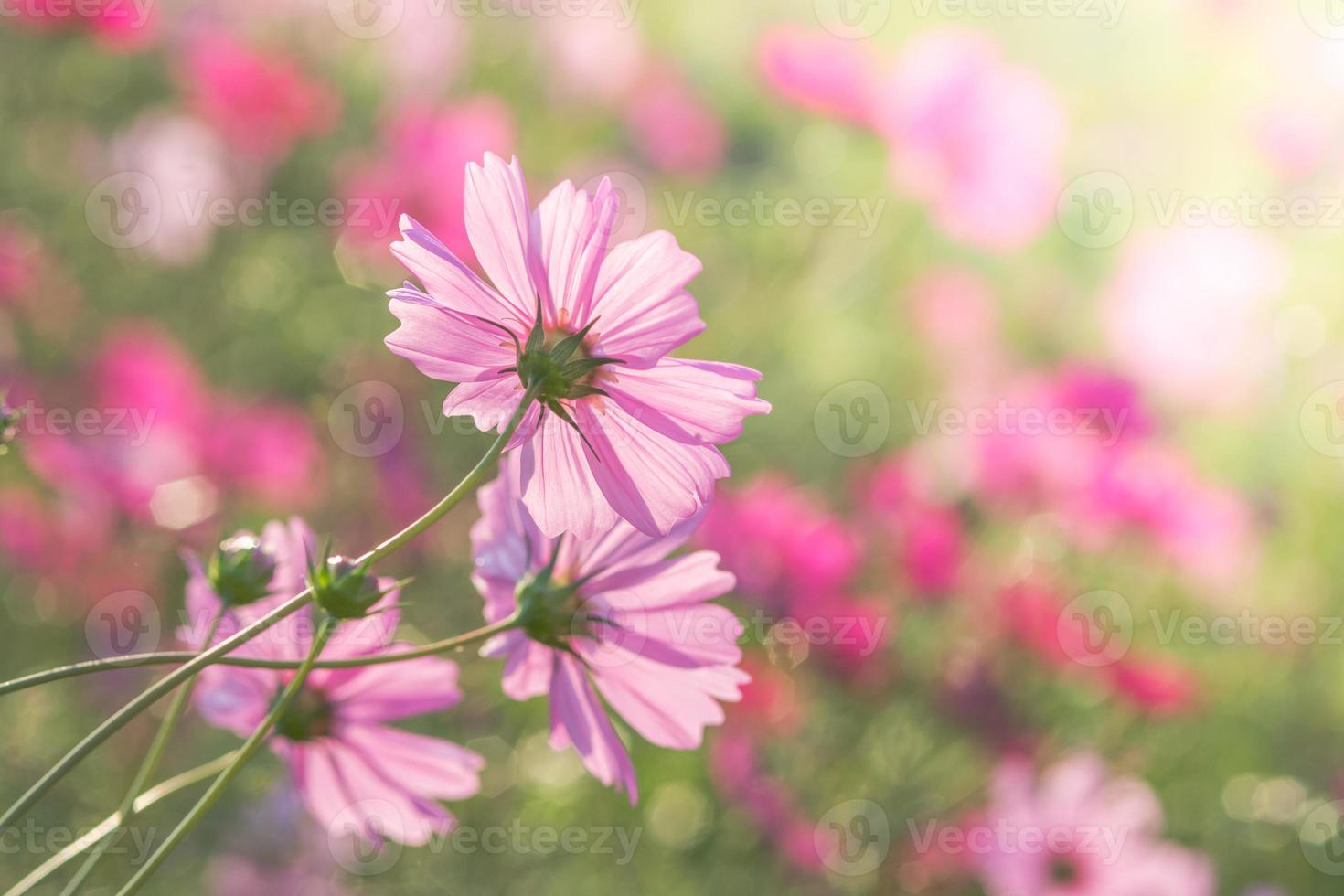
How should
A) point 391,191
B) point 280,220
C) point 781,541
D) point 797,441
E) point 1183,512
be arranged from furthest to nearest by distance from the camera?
point 797,441, point 280,220, point 391,191, point 1183,512, point 781,541

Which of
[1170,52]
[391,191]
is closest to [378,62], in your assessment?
[391,191]

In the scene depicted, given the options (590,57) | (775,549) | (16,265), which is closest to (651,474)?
(775,549)

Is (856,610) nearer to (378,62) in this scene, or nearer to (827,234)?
(827,234)

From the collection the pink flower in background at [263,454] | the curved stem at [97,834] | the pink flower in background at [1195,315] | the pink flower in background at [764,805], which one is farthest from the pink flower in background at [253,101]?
the curved stem at [97,834]

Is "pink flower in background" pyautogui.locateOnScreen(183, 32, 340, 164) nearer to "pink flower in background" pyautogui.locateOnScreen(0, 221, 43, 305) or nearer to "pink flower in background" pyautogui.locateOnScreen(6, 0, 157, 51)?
"pink flower in background" pyautogui.locateOnScreen(6, 0, 157, 51)

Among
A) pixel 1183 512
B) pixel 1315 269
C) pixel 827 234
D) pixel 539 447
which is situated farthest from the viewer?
pixel 1315 269

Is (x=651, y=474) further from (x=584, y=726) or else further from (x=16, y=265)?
(x=16, y=265)

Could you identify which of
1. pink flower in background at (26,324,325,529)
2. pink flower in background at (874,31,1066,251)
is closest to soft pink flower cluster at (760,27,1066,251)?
pink flower in background at (874,31,1066,251)
